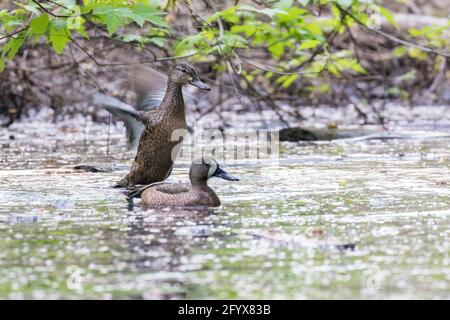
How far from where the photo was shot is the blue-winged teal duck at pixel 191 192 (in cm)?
609

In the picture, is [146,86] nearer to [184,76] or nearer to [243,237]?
[184,76]

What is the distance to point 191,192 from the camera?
616 cm

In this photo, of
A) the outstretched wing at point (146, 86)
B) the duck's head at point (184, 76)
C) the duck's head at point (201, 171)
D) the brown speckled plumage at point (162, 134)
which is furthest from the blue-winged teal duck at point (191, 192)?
the outstretched wing at point (146, 86)

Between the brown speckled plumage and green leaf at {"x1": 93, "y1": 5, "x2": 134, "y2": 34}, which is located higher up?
green leaf at {"x1": 93, "y1": 5, "x2": 134, "y2": 34}

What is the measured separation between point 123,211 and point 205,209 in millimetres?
459

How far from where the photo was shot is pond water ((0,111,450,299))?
4.16 meters

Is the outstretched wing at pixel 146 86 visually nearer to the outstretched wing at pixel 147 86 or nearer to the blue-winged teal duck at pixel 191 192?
the outstretched wing at pixel 147 86

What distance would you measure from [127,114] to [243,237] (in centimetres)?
208

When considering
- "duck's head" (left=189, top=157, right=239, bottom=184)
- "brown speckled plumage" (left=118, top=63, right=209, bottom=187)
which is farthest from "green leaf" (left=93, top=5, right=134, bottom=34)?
"brown speckled plumage" (left=118, top=63, right=209, bottom=187)

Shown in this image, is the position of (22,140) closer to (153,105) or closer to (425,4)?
(153,105)

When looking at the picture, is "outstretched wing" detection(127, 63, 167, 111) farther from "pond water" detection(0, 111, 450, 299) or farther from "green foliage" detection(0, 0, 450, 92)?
"pond water" detection(0, 111, 450, 299)

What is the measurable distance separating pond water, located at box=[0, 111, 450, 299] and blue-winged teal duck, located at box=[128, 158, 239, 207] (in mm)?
144

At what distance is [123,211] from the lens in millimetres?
5977

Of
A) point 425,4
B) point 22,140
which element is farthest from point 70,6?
point 425,4
